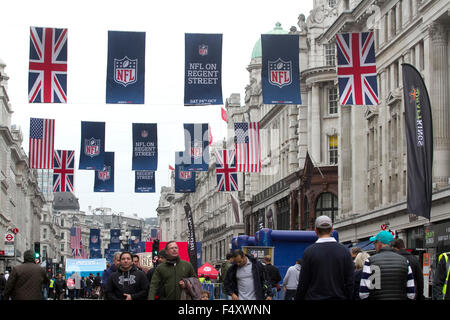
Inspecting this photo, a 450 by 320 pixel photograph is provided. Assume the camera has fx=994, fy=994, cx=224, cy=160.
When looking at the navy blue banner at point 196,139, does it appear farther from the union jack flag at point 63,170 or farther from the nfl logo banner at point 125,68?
the nfl logo banner at point 125,68

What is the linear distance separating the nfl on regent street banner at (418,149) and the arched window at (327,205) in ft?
131

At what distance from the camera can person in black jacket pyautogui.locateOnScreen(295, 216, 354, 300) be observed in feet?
33.8

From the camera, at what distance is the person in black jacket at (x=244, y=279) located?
14.7 m

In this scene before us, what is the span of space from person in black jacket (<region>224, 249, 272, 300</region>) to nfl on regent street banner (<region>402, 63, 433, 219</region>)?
10.0m

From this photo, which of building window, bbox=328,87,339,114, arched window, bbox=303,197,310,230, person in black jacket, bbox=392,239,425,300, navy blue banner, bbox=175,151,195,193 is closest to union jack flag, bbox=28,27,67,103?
person in black jacket, bbox=392,239,425,300

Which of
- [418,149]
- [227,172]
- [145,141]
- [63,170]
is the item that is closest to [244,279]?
[418,149]

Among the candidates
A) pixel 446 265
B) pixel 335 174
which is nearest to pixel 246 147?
pixel 335 174

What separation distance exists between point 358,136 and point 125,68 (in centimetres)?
2746

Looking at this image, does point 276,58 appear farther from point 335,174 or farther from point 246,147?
point 335,174

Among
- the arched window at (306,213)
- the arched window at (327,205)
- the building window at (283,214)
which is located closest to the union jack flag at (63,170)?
the arched window at (327,205)

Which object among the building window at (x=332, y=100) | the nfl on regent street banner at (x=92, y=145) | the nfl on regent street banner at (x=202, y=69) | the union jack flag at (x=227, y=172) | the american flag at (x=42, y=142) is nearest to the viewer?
the nfl on regent street banner at (x=202, y=69)

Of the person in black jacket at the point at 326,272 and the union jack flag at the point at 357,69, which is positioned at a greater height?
the union jack flag at the point at 357,69

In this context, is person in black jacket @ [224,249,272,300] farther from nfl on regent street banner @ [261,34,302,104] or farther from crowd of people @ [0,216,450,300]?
nfl on regent street banner @ [261,34,302,104]

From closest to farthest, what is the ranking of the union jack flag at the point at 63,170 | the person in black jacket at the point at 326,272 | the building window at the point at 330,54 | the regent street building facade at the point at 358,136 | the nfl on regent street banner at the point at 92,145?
the person in black jacket at the point at 326,272, the nfl on regent street banner at the point at 92,145, the regent street building facade at the point at 358,136, the union jack flag at the point at 63,170, the building window at the point at 330,54
